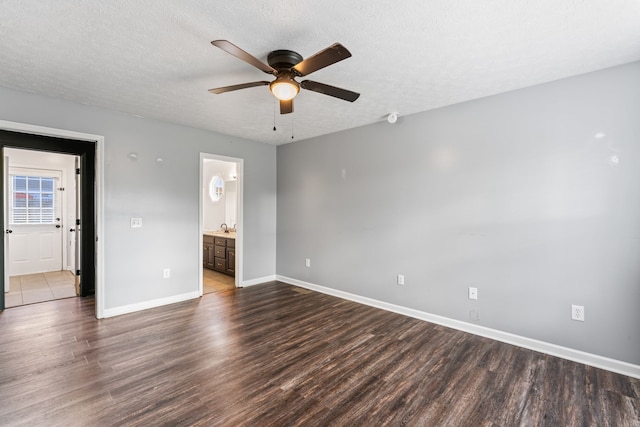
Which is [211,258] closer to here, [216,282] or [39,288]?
[216,282]

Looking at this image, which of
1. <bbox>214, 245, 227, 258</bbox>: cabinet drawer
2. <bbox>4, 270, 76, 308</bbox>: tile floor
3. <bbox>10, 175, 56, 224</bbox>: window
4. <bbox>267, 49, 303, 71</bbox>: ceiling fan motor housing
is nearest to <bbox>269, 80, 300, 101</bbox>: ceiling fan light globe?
<bbox>267, 49, 303, 71</bbox>: ceiling fan motor housing

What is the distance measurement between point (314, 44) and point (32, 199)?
6.45 metres

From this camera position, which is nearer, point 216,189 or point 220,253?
point 220,253

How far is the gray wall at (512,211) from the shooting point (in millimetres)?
2438

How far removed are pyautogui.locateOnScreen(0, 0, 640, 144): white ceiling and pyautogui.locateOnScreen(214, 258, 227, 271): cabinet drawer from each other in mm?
3398

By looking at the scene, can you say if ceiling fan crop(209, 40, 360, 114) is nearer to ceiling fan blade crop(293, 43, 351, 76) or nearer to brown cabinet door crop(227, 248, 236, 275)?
ceiling fan blade crop(293, 43, 351, 76)

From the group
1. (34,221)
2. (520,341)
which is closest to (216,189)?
(34,221)

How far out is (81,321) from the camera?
11.1 feet

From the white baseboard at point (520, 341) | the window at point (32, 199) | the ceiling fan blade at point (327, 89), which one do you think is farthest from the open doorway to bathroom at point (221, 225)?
the window at point (32, 199)

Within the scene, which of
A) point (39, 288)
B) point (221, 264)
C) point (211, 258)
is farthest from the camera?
point (211, 258)

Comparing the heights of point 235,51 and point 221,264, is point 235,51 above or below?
above

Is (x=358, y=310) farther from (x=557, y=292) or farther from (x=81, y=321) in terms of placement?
(x=81, y=321)

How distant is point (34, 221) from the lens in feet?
18.3

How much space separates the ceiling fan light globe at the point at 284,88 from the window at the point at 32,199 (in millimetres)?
6039
